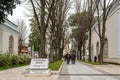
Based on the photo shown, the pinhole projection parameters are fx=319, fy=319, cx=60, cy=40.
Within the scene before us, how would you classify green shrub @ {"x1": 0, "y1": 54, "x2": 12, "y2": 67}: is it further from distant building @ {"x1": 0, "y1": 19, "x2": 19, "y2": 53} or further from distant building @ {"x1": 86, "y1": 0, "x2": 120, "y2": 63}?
distant building @ {"x1": 86, "y1": 0, "x2": 120, "y2": 63}

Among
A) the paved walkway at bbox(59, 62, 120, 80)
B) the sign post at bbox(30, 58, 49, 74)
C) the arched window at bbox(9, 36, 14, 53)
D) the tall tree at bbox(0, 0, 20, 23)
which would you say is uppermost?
the tall tree at bbox(0, 0, 20, 23)

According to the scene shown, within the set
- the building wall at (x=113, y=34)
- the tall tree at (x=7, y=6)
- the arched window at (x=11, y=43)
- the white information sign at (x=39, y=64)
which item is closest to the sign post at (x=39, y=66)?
the white information sign at (x=39, y=64)

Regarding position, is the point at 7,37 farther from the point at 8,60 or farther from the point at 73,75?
the point at 73,75

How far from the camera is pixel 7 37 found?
5716 cm

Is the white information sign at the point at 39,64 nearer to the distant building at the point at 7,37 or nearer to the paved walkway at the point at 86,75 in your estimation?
the paved walkway at the point at 86,75

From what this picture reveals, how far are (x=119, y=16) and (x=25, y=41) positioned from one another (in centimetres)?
7193

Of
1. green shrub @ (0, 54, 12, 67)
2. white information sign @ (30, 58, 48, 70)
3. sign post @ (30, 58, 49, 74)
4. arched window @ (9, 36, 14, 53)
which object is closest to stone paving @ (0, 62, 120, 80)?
sign post @ (30, 58, 49, 74)

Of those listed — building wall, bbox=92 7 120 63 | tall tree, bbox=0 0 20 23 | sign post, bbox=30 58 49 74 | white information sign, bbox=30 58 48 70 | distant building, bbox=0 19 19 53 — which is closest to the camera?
sign post, bbox=30 58 49 74

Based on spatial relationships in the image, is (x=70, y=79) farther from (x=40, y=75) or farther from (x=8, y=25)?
(x=8, y=25)

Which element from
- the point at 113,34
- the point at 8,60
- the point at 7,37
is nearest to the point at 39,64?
the point at 8,60

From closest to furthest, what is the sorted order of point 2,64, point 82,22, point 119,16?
point 2,64 → point 119,16 → point 82,22

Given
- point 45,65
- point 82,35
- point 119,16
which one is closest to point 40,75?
point 45,65

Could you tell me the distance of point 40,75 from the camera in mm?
20594

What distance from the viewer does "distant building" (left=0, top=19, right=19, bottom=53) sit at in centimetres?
5266
